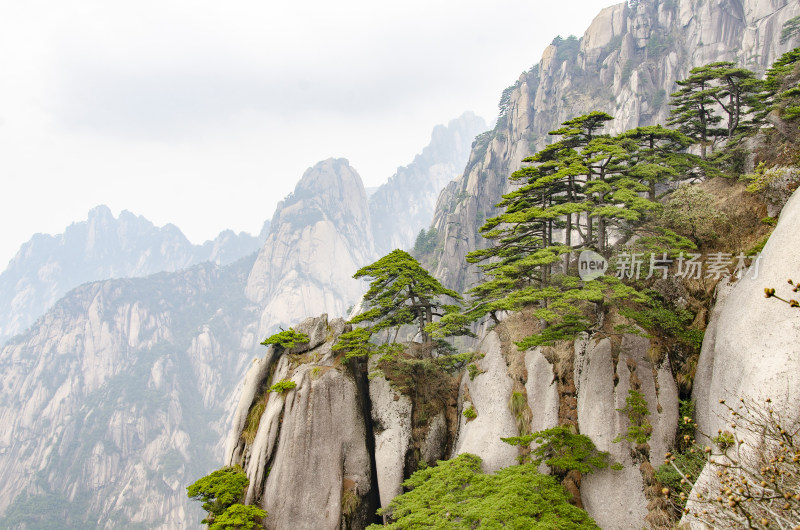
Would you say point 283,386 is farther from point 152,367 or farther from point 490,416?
point 152,367

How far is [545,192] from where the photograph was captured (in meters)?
19.2

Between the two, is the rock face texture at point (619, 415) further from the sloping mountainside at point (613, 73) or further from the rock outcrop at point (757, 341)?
the sloping mountainside at point (613, 73)

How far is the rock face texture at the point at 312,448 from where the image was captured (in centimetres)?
1630

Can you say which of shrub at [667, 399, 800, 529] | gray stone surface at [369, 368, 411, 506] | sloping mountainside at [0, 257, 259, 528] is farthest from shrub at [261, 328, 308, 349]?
sloping mountainside at [0, 257, 259, 528]

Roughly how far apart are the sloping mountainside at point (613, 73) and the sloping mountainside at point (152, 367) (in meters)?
87.1

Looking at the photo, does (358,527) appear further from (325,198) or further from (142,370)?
(325,198)

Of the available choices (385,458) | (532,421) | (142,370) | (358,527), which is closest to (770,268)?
(532,421)

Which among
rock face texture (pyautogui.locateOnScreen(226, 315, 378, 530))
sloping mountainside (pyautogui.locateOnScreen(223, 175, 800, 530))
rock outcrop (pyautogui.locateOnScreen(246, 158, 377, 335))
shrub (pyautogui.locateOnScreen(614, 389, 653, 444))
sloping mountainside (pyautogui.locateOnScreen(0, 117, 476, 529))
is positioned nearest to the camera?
sloping mountainside (pyautogui.locateOnScreen(223, 175, 800, 530))

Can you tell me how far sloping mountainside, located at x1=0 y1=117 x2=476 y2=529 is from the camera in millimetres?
103938

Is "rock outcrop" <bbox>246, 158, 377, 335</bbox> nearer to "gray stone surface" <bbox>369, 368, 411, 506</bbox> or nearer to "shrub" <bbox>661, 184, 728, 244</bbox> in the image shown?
"gray stone surface" <bbox>369, 368, 411, 506</bbox>

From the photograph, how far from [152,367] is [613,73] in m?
145

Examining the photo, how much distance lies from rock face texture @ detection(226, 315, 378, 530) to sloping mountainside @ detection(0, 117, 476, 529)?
10238 cm

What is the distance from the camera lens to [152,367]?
139250 mm

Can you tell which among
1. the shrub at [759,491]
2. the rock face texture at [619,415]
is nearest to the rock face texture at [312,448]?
the rock face texture at [619,415]
